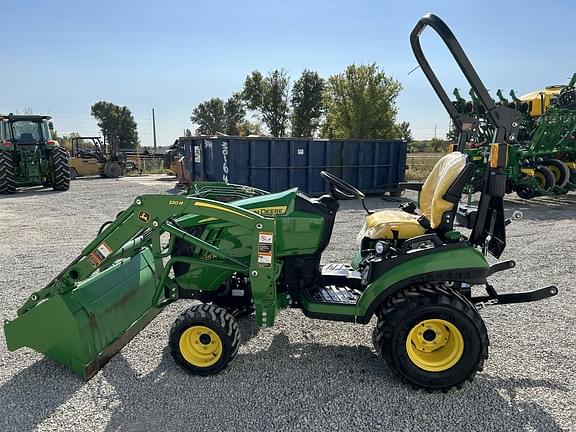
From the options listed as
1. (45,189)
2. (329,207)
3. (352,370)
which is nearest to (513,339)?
(352,370)

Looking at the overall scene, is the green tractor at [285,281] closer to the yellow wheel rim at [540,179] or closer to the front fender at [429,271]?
the front fender at [429,271]

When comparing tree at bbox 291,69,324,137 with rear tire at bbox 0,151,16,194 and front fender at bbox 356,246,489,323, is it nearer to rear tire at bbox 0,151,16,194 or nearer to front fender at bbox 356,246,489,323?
rear tire at bbox 0,151,16,194

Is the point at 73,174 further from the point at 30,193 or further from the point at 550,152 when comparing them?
the point at 550,152

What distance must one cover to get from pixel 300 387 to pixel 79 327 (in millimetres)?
1491

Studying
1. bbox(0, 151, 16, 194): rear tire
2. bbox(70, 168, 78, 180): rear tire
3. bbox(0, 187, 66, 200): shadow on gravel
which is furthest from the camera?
bbox(70, 168, 78, 180): rear tire

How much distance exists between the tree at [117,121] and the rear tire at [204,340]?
5626 cm

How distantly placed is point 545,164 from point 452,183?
10148 mm

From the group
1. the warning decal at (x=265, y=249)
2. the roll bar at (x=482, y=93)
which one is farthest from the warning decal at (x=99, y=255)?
the roll bar at (x=482, y=93)

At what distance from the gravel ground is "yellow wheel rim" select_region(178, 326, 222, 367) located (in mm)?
123

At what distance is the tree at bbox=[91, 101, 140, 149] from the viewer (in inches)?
2202

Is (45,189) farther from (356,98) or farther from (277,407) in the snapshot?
(356,98)

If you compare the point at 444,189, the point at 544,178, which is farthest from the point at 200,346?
the point at 544,178

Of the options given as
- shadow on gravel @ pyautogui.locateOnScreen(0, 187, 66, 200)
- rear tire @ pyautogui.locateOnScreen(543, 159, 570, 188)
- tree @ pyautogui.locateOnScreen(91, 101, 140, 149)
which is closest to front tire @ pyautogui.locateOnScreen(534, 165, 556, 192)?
rear tire @ pyautogui.locateOnScreen(543, 159, 570, 188)

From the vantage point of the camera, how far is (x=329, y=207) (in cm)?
330
